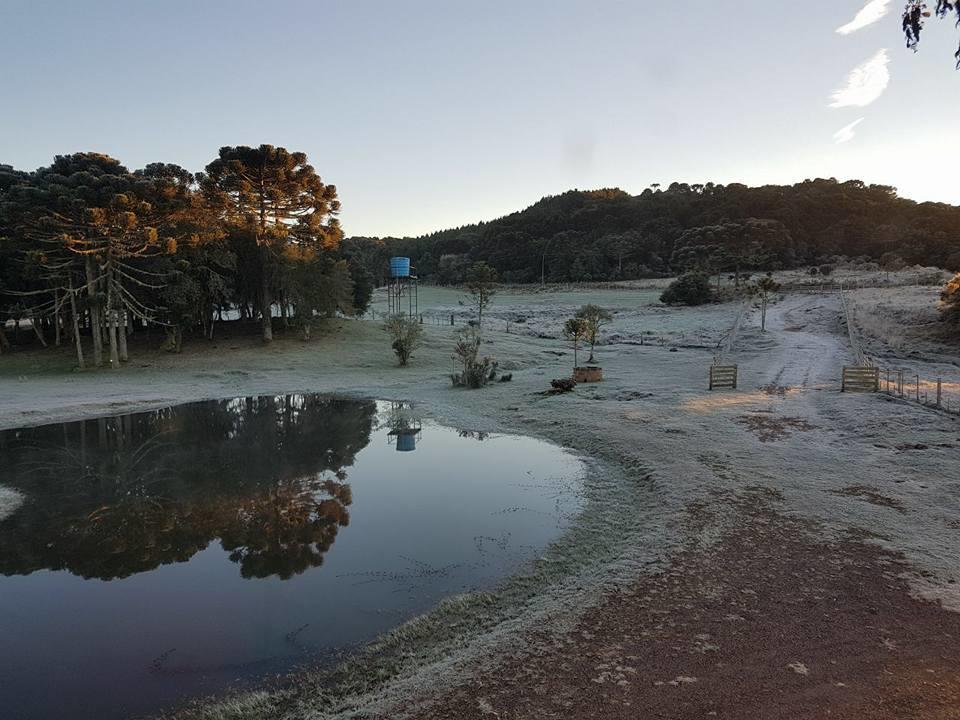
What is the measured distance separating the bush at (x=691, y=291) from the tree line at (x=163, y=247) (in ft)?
103

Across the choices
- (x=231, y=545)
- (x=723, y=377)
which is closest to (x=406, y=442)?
(x=231, y=545)

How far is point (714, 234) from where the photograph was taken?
83438 millimetres

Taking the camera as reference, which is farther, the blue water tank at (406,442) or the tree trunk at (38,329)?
the tree trunk at (38,329)

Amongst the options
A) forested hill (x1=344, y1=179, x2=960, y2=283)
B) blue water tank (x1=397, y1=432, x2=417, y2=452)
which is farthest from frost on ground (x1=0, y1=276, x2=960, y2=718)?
forested hill (x1=344, y1=179, x2=960, y2=283)

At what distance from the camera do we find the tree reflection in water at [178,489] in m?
9.95

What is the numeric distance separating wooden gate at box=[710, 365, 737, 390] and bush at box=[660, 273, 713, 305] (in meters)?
35.2

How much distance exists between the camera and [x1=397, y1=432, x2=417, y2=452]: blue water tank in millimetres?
16844

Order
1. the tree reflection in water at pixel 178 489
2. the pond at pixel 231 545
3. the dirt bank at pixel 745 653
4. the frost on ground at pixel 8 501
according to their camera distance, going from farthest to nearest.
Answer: the frost on ground at pixel 8 501 → the tree reflection in water at pixel 178 489 → the pond at pixel 231 545 → the dirt bank at pixel 745 653

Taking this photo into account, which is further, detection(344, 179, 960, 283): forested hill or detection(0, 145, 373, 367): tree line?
detection(344, 179, 960, 283): forested hill

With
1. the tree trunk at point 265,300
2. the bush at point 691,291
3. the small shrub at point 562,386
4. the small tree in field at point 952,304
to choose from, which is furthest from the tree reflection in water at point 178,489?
the bush at point 691,291

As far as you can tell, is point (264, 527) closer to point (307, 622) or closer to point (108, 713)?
point (307, 622)

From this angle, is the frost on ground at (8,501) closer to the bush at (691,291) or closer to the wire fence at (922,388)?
the wire fence at (922,388)

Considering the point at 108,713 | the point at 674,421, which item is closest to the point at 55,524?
the point at 108,713

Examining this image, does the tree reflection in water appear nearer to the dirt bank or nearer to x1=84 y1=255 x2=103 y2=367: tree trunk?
the dirt bank
